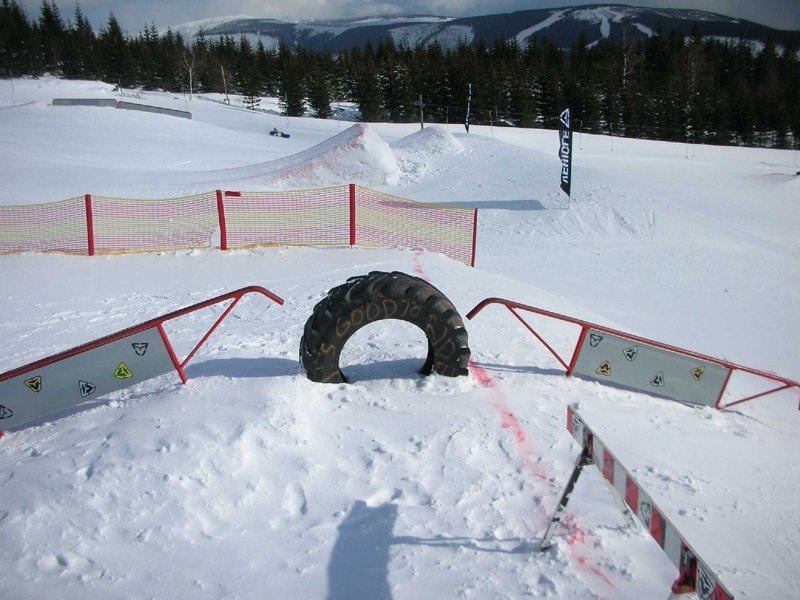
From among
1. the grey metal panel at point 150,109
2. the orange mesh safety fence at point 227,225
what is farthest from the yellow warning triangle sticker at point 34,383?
the grey metal panel at point 150,109

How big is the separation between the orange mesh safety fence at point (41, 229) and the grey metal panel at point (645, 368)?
32.1 ft

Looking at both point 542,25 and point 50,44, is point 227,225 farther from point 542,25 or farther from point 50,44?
point 542,25

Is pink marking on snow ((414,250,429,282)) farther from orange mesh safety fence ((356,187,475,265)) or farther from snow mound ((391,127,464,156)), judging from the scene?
snow mound ((391,127,464,156))

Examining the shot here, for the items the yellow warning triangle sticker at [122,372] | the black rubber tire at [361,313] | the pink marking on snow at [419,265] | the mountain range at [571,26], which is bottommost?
the pink marking on snow at [419,265]

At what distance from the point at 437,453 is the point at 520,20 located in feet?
622

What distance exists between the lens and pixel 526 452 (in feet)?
15.3

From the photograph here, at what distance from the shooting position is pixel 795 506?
4.64m

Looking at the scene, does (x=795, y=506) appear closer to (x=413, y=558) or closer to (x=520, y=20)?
(x=413, y=558)

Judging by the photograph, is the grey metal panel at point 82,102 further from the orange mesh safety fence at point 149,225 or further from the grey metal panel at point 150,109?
the orange mesh safety fence at point 149,225

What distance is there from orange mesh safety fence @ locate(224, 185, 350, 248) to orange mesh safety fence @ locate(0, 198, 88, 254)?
3039mm

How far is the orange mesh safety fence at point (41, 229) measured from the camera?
39.5 feet

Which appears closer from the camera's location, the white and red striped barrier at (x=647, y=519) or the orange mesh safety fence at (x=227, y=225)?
the white and red striped barrier at (x=647, y=519)

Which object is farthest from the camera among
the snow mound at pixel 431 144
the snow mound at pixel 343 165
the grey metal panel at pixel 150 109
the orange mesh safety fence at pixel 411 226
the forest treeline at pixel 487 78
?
the forest treeline at pixel 487 78

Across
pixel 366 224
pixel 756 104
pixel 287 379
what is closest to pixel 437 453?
pixel 287 379
